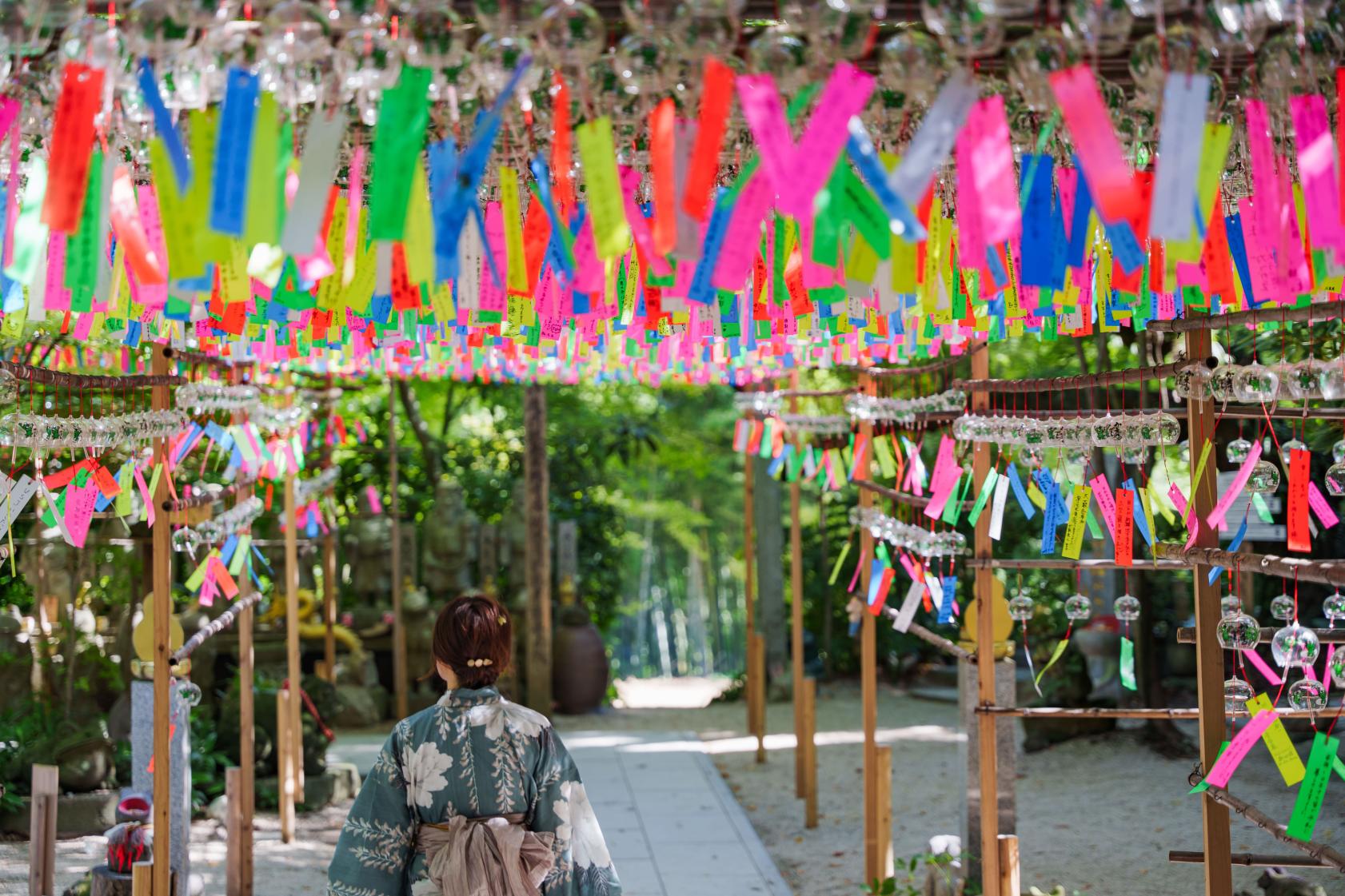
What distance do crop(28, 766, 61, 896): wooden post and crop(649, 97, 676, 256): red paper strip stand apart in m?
3.20

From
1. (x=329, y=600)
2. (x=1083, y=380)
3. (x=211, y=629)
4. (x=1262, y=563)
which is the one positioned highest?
(x=1083, y=380)

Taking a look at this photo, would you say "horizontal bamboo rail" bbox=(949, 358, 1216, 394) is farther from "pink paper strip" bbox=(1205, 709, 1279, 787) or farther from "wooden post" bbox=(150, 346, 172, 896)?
"wooden post" bbox=(150, 346, 172, 896)

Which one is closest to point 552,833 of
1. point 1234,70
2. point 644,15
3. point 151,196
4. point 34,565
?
point 151,196

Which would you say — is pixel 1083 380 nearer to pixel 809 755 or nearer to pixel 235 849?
pixel 235 849

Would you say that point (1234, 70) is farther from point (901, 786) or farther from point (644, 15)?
point (901, 786)

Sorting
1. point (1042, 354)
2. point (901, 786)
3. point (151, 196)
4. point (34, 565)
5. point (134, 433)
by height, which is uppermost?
point (1042, 354)

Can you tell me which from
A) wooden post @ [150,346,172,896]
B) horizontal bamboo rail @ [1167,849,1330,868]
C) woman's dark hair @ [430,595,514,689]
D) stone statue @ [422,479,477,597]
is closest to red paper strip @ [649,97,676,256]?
woman's dark hair @ [430,595,514,689]

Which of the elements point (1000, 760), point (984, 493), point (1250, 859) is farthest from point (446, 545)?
point (1250, 859)

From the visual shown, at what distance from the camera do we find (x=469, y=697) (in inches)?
89.4

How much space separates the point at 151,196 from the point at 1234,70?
60.1 inches

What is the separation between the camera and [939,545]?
329 cm

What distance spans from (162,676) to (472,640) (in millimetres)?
1142

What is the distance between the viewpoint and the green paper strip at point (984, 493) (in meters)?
3.06

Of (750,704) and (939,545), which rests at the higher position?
(939,545)
